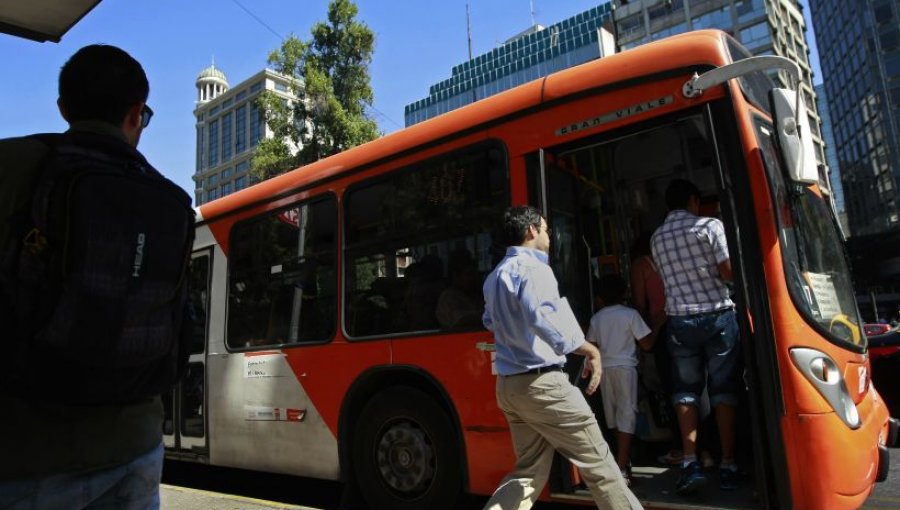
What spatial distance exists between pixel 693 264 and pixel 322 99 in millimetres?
13811

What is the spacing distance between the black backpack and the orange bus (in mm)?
2729

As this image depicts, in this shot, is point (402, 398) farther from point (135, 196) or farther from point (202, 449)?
point (135, 196)

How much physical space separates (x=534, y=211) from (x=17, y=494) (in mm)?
2595

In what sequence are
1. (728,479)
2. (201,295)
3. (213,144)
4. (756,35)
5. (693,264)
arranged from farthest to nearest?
(213,144), (756,35), (201,295), (693,264), (728,479)

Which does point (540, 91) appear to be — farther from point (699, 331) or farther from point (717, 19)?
point (717, 19)

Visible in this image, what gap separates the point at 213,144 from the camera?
86812mm

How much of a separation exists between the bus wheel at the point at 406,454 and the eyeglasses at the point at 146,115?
3018 millimetres

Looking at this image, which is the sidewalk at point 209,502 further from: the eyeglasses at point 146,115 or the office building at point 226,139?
the office building at point 226,139

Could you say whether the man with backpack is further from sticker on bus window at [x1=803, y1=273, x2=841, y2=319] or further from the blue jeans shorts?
sticker on bus window at [x1=803, y1=273, x2=841, y2=319]

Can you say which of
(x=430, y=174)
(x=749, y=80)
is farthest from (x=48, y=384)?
(x=749, y=80)

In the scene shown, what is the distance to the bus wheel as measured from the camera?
4121 mm

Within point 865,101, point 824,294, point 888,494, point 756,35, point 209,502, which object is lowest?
point 888,494

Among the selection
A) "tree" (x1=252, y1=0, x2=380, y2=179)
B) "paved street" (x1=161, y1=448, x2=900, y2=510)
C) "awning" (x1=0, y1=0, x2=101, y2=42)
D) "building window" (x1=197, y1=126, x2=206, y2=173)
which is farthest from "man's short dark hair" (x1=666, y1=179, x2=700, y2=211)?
"building window" (x1=197, y1=126, x2=206, y2=173)

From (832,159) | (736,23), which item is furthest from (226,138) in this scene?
(832,159)
